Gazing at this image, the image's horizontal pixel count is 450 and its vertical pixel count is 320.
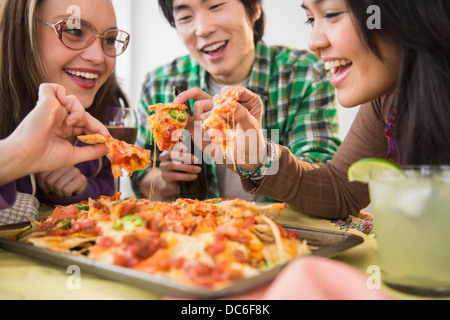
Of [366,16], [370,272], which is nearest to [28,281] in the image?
[370,272]

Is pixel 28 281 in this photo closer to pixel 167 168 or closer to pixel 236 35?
pixel 167 168

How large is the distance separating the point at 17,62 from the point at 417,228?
1891 mm

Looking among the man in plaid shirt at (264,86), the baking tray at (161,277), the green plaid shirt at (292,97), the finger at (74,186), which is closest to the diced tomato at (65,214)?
the baking tray at (161,277)

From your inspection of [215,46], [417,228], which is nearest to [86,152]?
[417,228]

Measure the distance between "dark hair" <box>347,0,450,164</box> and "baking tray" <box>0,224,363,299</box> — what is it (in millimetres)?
316

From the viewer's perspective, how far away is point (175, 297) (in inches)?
30.1

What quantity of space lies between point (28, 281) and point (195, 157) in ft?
4.77

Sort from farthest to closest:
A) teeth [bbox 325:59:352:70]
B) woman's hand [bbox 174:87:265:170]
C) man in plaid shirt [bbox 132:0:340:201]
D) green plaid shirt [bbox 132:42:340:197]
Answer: green plaid shirt [bbox 132:42:340:197] < man in plaid shirt [bbox 132:0:340:201] < woman's hand [bbox 174:87:265:170] < teeth [bbox 325:59:352:70]

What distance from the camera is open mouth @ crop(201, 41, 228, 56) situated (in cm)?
274

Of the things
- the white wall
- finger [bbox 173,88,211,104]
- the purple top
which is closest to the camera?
the purple top

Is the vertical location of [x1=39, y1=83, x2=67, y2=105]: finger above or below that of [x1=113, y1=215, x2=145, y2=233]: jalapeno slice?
above

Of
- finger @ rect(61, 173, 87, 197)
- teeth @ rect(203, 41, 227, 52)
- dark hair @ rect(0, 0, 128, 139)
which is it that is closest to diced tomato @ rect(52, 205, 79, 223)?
finger @ rect(61, 173, 87, 197)

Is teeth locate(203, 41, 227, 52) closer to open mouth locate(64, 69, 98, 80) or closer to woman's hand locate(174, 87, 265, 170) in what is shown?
open mouth locate(64, 69, 98, 80)

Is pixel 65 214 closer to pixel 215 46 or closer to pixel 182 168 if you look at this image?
pixel 182 168
